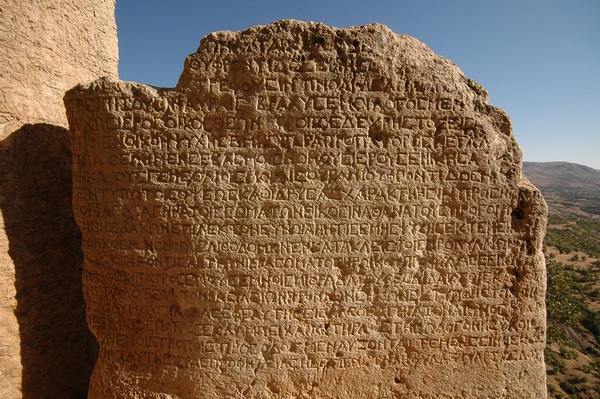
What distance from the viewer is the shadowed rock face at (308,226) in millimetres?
2537

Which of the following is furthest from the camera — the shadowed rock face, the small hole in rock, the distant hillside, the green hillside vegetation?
the distant hillside

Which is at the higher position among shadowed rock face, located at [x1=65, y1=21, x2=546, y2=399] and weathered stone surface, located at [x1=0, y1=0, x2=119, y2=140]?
weathered stone surface, located at [x1=0, y1=0, x2=119, y2=140]

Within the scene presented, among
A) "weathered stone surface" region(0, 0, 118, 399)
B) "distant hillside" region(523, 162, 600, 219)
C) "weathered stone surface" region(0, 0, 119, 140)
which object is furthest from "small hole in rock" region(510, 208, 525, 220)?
"distant hillside" region(523, 162, 600, 219)

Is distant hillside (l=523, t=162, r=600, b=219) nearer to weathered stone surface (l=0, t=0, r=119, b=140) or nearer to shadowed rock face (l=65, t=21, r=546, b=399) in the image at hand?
shadowed rock face (l=65, t=21, r=546, b=399)

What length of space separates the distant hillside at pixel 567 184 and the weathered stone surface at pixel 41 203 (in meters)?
59.2

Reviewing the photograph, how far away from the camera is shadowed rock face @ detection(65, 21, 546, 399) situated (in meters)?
2.54

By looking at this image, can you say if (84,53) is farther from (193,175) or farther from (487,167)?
(487,167)

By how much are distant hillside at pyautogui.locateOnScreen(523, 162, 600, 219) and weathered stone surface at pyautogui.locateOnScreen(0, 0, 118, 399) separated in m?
59.2

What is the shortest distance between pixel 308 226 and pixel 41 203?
2428 mm

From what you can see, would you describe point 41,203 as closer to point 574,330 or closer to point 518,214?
point 518,214

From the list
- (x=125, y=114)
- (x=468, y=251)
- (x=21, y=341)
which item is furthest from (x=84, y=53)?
(x=468, y=251)

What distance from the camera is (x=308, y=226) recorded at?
2.59 m

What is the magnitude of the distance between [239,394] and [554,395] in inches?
440

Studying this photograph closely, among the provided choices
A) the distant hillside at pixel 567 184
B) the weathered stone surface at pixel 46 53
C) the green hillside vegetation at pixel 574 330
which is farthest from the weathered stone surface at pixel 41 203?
the distant hillside at pixel 567 184
